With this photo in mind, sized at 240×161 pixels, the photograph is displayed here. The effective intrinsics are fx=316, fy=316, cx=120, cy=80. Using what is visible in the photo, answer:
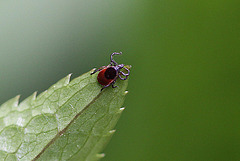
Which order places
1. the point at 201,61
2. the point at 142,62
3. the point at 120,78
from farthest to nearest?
the point at 142,62
the point at 201,61
the point at 120,78

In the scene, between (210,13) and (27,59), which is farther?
(27,59)

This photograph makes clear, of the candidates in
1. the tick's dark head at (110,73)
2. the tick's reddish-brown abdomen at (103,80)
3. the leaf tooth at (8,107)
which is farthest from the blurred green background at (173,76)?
the leaf tooth at (8,107)

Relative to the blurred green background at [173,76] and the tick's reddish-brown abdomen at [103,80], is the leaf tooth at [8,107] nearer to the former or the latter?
the tick's reddish-brown abdomen at [103,80]

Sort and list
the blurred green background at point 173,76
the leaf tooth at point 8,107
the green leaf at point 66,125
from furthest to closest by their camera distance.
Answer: the blurred green background at point 173,76
the leaf tooth at point 8,107
the green leaf at point 66,125

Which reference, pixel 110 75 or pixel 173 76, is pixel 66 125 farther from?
pixel 173 76

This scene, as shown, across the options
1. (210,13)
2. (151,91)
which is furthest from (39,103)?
(210,13)

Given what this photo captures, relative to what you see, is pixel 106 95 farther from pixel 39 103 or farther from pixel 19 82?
pixel 19 82
